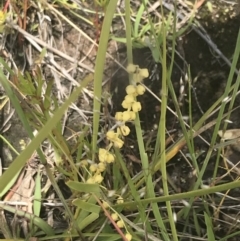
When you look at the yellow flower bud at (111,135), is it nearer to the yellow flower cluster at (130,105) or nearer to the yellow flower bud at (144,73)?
the yellow flower cluster at (130,105)

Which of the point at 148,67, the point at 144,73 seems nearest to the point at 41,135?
the point at 144,73

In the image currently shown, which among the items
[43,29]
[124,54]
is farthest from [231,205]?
[43,29]

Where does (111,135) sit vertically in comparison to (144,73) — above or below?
below

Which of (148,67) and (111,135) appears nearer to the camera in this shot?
(111,135)

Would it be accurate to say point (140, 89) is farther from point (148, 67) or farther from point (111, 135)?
point (148, 67)

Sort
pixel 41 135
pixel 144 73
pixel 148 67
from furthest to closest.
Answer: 1. pixel 148 67
2. pixel 144 73
3. pixel 41 135

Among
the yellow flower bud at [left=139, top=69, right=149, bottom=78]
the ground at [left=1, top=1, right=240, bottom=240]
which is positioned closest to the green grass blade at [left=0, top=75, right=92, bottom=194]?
the yellow flower bud at [left=139, top=69, right=149, bottom=78]

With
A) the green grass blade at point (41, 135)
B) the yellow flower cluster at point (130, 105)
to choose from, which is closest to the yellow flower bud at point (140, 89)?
the yellow flower cluster at point (130, 105)

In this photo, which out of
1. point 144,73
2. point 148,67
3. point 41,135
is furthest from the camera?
point 148,67

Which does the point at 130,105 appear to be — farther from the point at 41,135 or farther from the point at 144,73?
the point at 41,135

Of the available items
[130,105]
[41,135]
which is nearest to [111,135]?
[130,105]

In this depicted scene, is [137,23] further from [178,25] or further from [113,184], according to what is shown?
[113,184]
